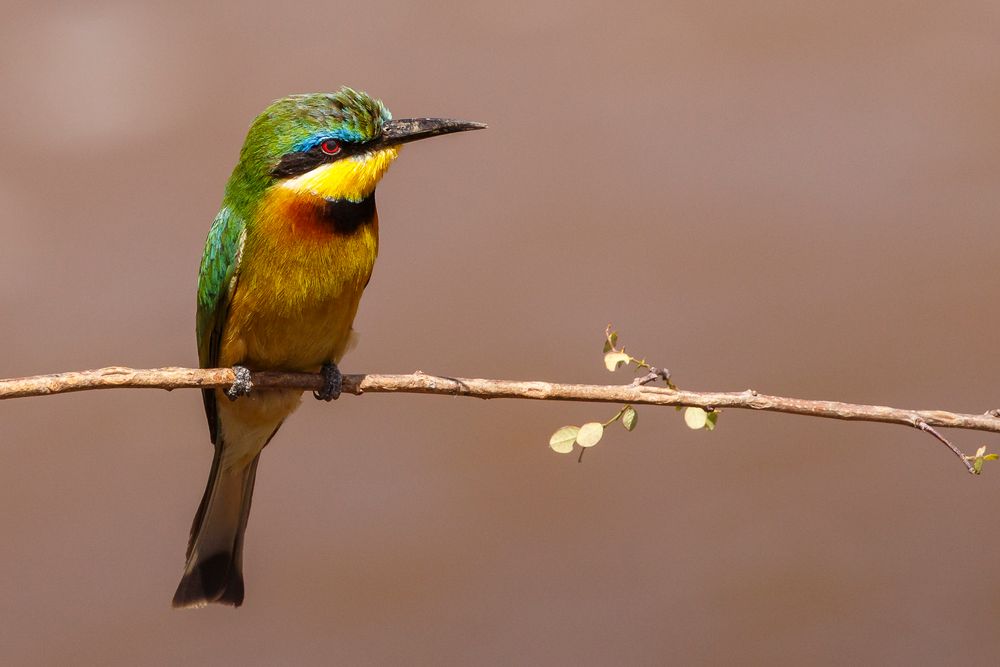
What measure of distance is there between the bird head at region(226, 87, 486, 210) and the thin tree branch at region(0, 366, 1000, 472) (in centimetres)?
36

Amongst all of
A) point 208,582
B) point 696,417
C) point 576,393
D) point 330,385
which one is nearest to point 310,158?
point 330,385

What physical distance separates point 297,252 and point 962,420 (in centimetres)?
96

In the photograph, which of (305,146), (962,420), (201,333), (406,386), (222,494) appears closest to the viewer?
(962,420)

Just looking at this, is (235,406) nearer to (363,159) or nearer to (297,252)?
(297,252)

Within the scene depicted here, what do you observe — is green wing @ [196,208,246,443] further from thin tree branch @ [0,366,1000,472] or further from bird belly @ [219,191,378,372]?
→ thin tree branch @ [0,366,1000,472]

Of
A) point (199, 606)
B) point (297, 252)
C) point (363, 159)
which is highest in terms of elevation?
point (363, 159)

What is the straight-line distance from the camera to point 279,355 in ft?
6.01

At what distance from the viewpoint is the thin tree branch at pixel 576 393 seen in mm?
1347

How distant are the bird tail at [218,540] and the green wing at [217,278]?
0.32 meters

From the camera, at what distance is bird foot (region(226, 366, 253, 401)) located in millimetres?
1784

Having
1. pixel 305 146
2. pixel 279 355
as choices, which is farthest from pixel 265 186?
pixel 279 355

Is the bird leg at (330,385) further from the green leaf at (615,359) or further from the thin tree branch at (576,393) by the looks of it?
the green leaf at (615,359)

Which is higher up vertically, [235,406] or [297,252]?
[297,252]

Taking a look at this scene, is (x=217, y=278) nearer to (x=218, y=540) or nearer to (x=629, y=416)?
(x=218, y=540)
